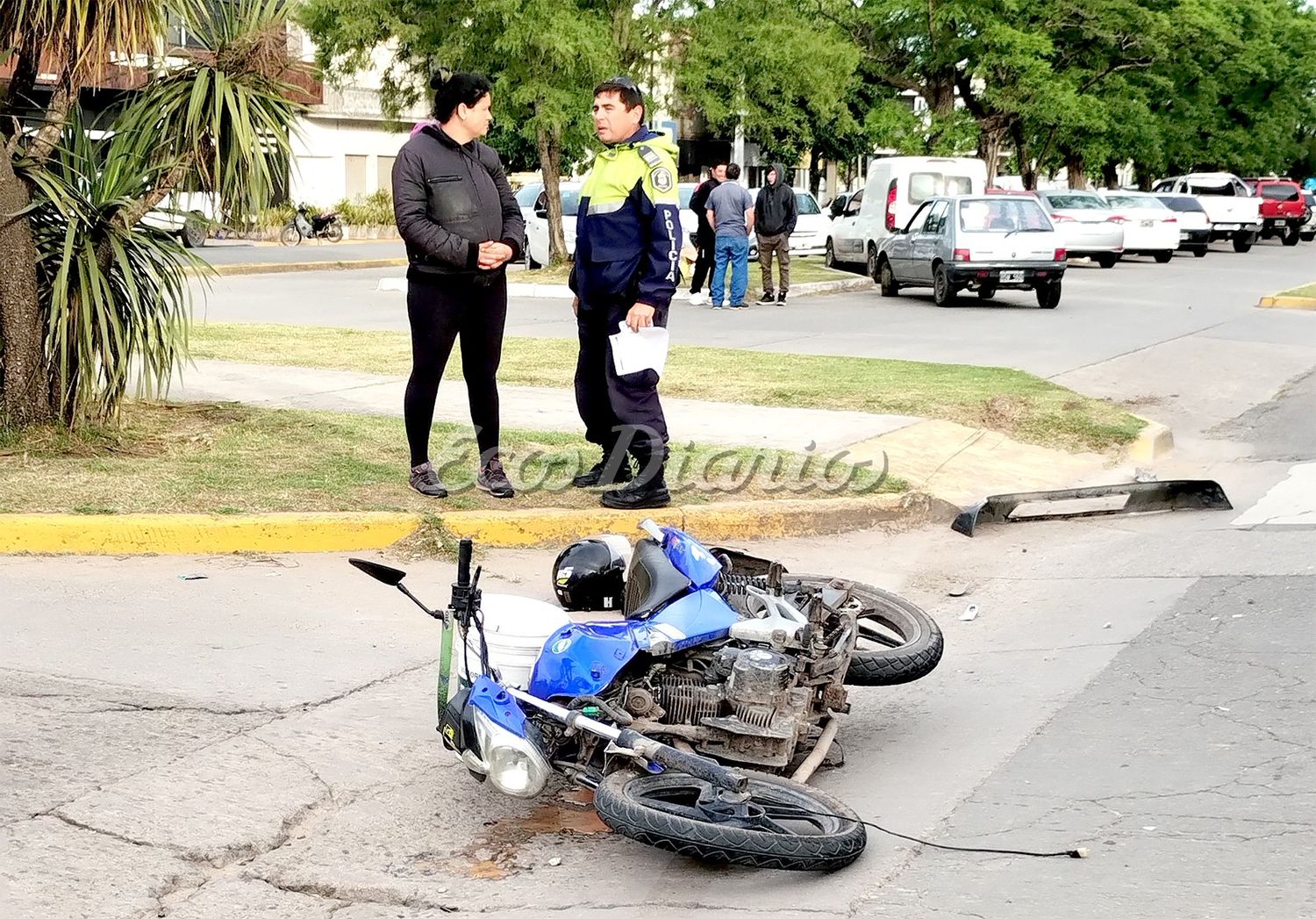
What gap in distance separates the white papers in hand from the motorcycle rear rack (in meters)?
2.08

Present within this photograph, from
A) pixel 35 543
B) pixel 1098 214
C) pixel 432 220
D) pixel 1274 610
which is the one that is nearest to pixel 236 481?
pixel 35 543

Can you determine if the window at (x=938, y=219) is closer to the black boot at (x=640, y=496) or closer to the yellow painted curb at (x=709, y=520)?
the yellow painted curb at (x=709, y=520)

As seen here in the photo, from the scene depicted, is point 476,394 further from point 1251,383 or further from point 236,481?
point 1251,383

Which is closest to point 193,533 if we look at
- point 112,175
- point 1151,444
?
point 112,175

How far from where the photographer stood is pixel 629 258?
287 inches

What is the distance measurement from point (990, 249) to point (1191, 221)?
19395mm

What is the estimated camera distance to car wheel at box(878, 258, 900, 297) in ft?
76.4

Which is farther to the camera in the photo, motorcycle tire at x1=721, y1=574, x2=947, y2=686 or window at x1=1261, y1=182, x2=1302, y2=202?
window at x1=1261, y1=182, x2=1302, y2=202

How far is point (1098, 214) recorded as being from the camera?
33.1 m

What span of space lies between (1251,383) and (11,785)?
1184 centimetres

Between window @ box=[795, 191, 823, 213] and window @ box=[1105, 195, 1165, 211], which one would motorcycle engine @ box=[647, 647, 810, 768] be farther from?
window @ box=[1105, 195, 1165, 211]

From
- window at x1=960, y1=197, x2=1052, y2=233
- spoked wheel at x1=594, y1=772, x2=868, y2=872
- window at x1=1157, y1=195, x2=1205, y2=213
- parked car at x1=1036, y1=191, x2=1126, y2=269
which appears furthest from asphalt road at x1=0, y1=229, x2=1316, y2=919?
window at x1=1157, y1=195, x2=1205, y2=213

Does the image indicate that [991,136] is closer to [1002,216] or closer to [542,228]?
[542,228]

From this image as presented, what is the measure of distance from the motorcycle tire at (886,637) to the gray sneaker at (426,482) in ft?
9.24
